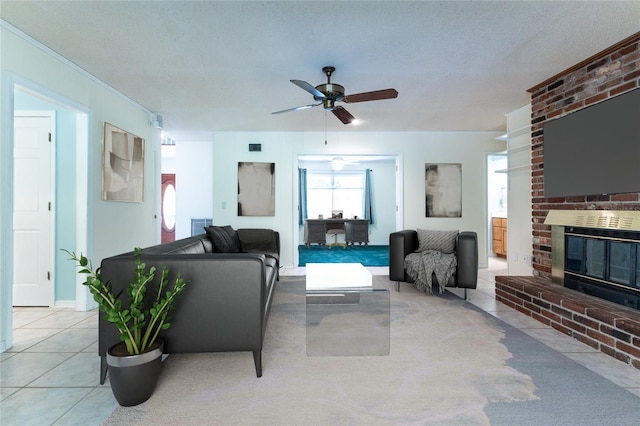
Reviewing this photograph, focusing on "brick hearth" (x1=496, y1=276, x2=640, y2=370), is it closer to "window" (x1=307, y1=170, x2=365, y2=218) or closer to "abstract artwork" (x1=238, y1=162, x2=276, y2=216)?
"abstract artwork" (x1=238, y1=162, x2=276, y2=216)

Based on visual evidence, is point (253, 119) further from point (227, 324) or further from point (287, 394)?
point (287, 394)

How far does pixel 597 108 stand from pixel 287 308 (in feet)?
10.8

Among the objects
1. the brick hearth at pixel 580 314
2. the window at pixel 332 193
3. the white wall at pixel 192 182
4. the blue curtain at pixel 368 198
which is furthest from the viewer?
the window at pixel 332 193

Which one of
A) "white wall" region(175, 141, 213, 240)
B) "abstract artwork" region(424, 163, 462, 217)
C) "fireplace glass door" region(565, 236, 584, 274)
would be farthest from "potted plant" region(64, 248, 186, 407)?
"white wall" region(175, 141, 213, 240)

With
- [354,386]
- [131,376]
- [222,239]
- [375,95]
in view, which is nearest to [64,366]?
[131,376]

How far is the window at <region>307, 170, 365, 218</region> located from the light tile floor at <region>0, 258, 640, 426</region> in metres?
6.13

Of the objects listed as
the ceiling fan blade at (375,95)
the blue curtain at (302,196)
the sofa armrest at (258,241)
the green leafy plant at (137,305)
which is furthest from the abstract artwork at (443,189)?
the green leafy plant at (137,305)

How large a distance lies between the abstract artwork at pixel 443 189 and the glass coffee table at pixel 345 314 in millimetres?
2271

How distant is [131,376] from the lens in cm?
155

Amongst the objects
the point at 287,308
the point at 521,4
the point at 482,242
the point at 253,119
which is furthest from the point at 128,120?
the point at 482,242

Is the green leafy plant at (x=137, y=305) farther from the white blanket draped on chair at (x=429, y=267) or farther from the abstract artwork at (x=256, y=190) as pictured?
the abstract artwork at (x=256, y=190)

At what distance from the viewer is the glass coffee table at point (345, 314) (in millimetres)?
2305

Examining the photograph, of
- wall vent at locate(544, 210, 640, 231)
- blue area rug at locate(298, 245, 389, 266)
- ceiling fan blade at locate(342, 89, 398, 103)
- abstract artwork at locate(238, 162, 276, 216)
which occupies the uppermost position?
ceiling fan blade at locate(342, 89, 398, 103)

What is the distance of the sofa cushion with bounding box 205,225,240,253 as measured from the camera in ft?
11.1
